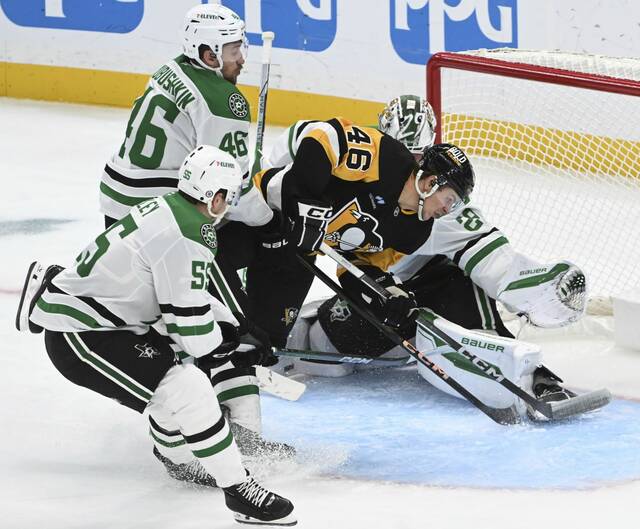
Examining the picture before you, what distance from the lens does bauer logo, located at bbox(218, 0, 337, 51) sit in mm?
6934

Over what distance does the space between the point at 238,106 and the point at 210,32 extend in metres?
0.24

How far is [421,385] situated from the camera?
399 centimetres

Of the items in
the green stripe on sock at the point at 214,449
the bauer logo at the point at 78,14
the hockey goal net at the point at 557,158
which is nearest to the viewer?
the green stripe on sock at the point at 214,449

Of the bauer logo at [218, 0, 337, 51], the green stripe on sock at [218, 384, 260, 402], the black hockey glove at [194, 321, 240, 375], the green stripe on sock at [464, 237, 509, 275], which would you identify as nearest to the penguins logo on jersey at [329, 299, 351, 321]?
the green stripe on sock at [464, 237, 509, 275]

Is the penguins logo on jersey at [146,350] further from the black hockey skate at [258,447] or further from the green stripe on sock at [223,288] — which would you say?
the green stripe on sock at [223,288]

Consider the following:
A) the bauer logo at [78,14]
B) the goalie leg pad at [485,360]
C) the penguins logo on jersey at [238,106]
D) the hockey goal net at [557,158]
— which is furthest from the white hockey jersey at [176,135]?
the bauer logo at [78,14]

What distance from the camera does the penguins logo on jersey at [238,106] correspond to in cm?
368

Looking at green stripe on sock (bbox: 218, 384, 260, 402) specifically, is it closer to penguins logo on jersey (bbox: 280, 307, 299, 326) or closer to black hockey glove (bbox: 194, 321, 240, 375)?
black hockey glove (bbox: 194, 321, 240, 375)

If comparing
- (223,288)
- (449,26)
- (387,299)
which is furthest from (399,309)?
(449,26)

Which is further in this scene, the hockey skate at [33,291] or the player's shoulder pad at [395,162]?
the player's shoulder pad at [395,162]

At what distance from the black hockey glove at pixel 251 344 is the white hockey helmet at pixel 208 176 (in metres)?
0.52

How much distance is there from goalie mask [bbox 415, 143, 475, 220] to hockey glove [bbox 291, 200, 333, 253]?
0.29 meters

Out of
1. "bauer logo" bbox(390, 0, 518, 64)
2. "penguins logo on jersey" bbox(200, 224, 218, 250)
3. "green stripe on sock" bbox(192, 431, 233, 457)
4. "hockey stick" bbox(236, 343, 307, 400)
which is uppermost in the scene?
"penguins logo on jersey" bbox(200, 224, 218, 250)

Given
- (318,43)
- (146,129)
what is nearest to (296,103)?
(318,43)
